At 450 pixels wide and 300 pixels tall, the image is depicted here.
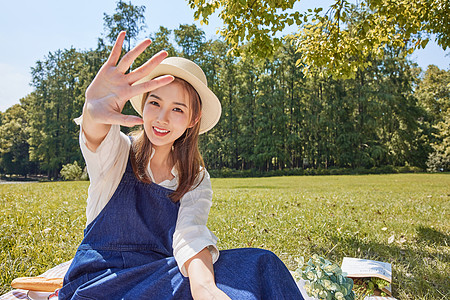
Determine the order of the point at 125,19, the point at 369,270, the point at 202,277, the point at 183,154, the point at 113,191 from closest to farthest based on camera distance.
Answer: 1. the point at 202,277
2. the point at 113,191
3. the point at 183,154
4. the point at 369,270
5. the point at 125,19

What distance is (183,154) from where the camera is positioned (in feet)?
7.34

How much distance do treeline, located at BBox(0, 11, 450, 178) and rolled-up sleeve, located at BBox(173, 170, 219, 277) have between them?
84.6ft

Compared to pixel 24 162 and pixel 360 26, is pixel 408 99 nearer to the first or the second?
pixel 360 26

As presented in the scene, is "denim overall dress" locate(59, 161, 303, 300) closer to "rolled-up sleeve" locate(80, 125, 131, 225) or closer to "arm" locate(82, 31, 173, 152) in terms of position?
"rolled-up sleeve" locate(80, 125, 131, 225)

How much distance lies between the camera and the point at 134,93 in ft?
5.48

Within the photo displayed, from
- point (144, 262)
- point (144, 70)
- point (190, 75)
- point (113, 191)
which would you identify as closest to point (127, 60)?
point (144, 70)

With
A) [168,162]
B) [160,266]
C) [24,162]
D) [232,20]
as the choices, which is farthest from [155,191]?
[24,162]

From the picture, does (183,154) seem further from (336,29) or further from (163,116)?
(336,29)

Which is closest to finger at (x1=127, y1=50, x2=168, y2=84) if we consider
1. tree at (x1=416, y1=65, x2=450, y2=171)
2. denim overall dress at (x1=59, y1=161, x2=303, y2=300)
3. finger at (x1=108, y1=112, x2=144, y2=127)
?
finger at (x1=108, y1=112, x2=144, y2=127)

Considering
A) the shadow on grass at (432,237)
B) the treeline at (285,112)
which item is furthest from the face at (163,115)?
the treeline at (285,112)

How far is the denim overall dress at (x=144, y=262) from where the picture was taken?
1.54m

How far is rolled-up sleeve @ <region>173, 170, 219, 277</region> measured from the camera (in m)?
1.65

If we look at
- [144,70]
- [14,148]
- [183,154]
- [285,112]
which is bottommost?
[183,154]

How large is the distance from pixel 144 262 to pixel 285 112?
3287cm
